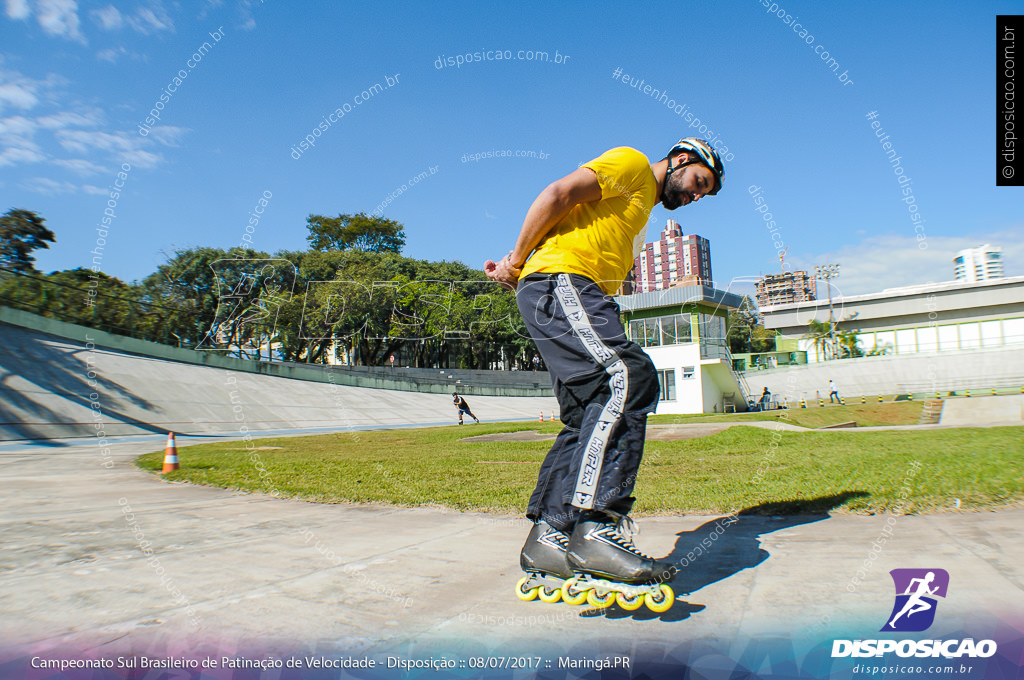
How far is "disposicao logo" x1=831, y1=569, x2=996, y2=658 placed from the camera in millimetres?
1541

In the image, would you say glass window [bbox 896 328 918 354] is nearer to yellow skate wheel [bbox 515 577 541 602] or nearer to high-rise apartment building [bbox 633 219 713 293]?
yellow skate wheel [bbox 515 577 541 602]

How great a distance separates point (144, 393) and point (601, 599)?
2288 centimetres

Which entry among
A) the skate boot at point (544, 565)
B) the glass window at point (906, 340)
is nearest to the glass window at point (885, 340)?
the glass window at point (906, 340)

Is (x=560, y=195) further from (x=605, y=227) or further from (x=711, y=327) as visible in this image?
(x=711, y=327)

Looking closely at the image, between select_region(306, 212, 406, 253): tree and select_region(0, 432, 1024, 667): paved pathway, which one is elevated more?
select_region(306, 212, 406, 253): tree

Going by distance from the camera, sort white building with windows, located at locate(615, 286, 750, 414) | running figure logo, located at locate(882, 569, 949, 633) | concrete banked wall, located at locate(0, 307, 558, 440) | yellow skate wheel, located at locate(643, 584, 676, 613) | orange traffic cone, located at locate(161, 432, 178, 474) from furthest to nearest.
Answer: white building with windows, located at locate(615, 286, 750, 414), concrete banked wall, located at locate(0, 307, 558, 440), orange traffic cone, located at locate(161, 432, 178, 474), yellow skate wheel, located at locate(643, 584, 676, 613), running figure logo, located at locate(882, 569, 949, 633)

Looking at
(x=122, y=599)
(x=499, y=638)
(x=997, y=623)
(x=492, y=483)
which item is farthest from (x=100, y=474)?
(x=997, y=623)

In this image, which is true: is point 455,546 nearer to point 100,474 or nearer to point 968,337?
point 100,474

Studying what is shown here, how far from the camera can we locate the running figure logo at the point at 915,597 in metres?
1.68

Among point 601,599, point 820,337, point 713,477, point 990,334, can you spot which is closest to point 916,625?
point 601,599

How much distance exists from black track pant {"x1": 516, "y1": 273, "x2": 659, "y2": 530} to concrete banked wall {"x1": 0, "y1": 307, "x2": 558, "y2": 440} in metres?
17.4

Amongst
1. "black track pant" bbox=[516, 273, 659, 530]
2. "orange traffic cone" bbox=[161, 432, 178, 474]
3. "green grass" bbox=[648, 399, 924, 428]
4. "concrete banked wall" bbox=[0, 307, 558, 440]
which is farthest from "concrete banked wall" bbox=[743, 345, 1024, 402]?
"black track pant" bbox=[516, 273, 659, 530]

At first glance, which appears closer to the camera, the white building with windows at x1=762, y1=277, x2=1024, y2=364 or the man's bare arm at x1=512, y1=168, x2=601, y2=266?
the man's bare arm at x1=512, y1=168, x2=601, y2=266

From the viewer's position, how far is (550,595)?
2.07m
